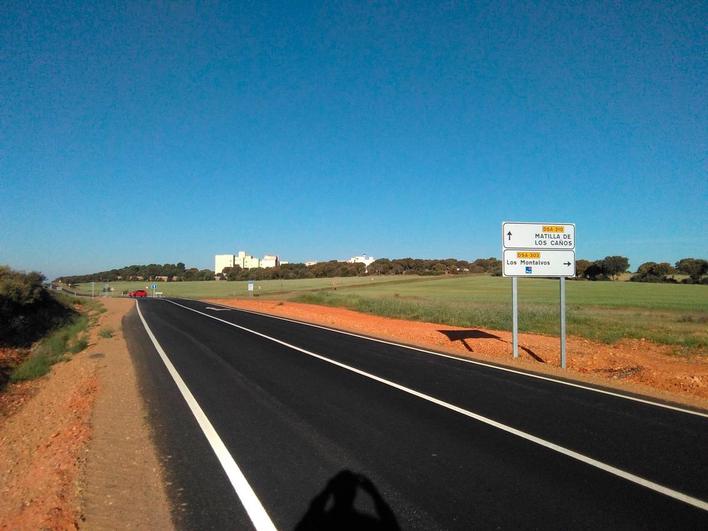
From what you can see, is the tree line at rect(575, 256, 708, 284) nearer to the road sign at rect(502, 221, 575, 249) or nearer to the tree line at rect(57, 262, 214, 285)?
the road sign at rect(502, 221, 575, 249)

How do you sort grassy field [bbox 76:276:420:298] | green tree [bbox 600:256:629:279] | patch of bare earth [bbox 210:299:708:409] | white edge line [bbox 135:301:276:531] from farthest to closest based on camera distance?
green tree [bbox 600:256:629:279], grassy field [bbox 76:276:420:298], patch of bare earth [bbox 210:299:708:409], white edge line [bbox 135:301:276:531]

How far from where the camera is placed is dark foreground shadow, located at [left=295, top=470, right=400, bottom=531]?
3936mm

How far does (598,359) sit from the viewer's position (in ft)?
50.0

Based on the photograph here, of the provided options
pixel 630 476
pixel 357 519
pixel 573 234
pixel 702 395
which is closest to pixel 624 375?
pixel 702 395

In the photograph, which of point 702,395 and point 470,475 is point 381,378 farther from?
point 702,395

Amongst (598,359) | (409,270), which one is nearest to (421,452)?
(598,359)

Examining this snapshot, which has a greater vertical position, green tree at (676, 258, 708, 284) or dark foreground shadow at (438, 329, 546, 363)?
green tree at (676, 258, 708, 284)

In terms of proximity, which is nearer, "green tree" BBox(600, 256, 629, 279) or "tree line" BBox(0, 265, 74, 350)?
"tree line" BBox(0, 265, 74, 350)

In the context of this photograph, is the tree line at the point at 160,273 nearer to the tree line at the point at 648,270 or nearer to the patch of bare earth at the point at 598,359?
the tree line at the point at 648,270

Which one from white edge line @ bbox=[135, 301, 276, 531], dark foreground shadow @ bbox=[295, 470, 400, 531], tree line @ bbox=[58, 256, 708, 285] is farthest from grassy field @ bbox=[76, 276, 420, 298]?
dark foreground shadow @ bbox=[295, 470, 400, 531]

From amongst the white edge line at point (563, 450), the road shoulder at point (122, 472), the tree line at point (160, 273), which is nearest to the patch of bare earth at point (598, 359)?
the white edge line at point (563, 450)

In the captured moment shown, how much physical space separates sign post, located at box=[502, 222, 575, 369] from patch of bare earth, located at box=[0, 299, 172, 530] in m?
10.4

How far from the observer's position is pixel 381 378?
32.9ft

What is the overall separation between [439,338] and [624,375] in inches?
350
